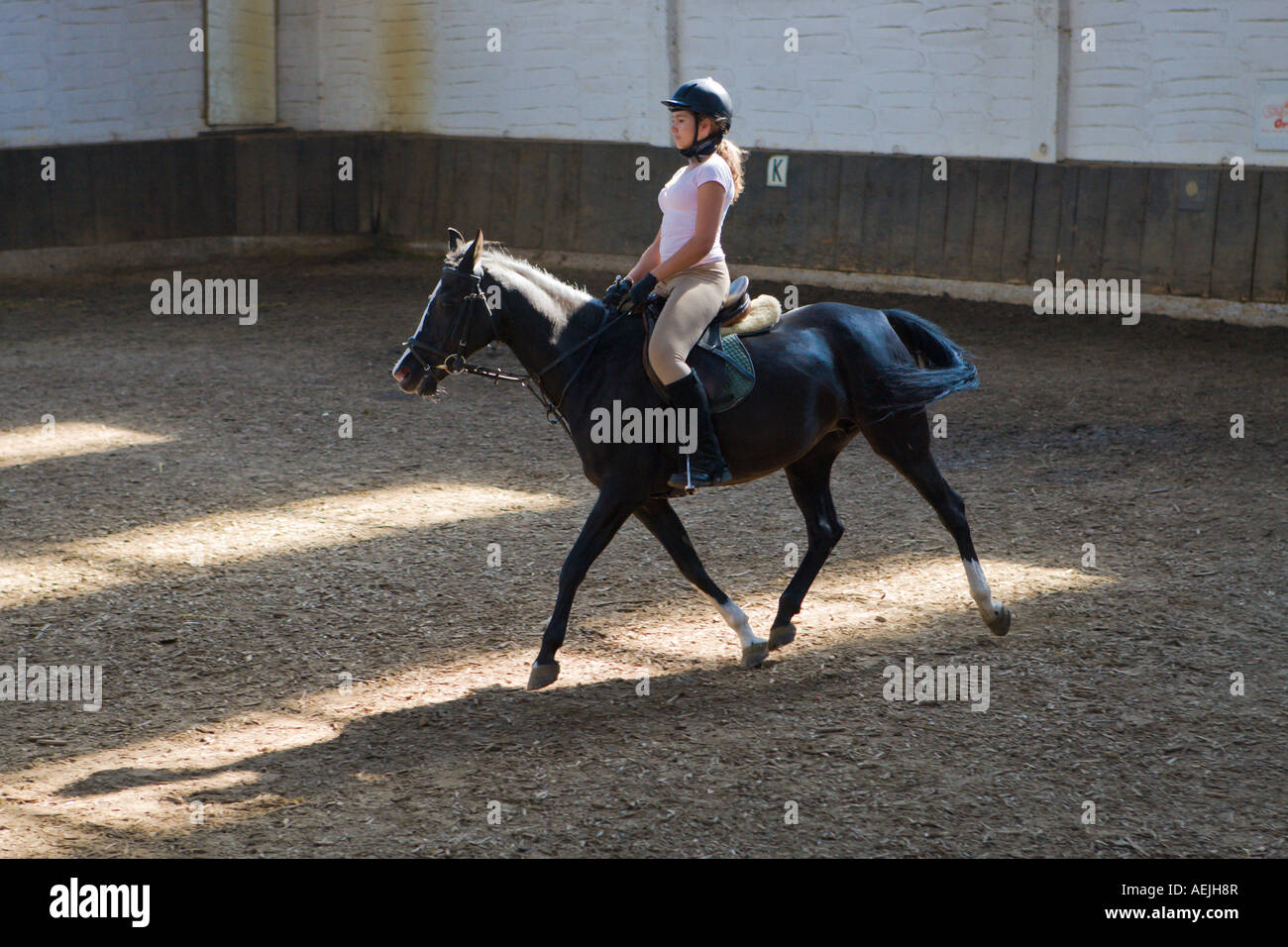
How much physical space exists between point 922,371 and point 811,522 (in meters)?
0.98

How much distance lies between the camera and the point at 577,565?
606cm

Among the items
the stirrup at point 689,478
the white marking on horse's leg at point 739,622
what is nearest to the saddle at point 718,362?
the stirrup at point 689,478

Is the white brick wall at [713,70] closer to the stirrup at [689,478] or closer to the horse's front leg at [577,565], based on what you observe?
the stirrup at [689,478]

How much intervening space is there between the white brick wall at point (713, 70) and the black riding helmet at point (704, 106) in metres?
8.94

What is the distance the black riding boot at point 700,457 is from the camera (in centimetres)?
609

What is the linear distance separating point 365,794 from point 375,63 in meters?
15.6

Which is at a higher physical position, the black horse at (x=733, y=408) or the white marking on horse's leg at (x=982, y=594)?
the black horse at (x=733, y=408)

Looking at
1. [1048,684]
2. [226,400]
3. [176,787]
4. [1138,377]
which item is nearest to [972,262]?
[1138,377]

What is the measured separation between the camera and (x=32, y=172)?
16.5m

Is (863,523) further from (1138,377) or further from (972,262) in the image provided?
(972,262)

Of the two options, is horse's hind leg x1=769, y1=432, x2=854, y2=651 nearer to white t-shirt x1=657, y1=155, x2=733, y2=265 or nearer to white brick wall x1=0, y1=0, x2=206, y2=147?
white t-shirt x1=657, y1=155, x2=733, y2=265

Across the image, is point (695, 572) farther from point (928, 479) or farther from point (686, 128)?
point (686, 128)

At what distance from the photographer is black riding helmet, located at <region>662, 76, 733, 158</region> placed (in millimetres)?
5996

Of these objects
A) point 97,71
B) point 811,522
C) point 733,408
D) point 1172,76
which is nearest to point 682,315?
point 733,408
